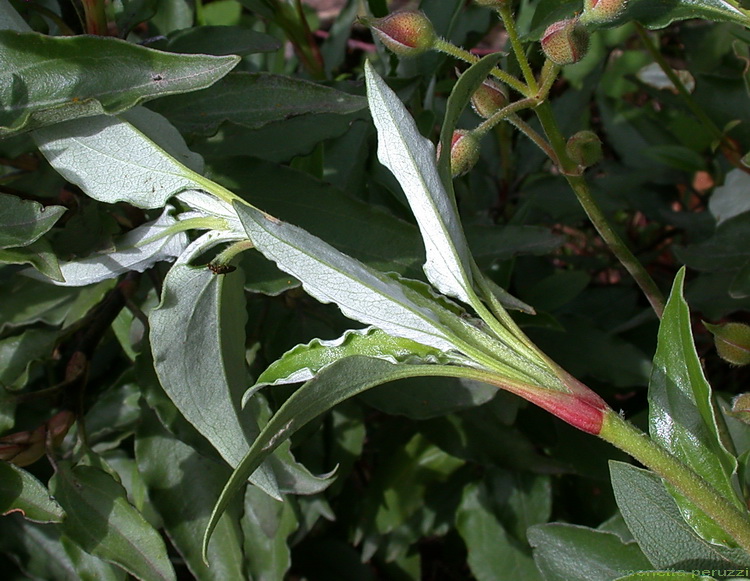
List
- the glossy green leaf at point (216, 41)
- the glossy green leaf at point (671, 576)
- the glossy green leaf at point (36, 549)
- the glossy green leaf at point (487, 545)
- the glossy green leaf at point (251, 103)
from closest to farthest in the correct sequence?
the glossy green leaf at point (671, 576), the glossy green leaf at point (251, 103), the glossy green leaf at point (216, 41), the glossy green leaf at point (36, 549), the glossy green leaf at point (487, 545)

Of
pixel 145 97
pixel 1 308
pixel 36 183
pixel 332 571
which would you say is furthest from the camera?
pixel 332 571

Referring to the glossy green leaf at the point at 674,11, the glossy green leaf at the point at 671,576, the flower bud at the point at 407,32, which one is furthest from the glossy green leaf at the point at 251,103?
the glossy green leaf at the point at 671,576

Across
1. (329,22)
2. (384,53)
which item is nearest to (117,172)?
(384,53)

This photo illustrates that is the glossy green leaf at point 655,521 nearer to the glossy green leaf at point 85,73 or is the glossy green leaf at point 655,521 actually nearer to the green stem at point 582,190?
the green stem at point 582,190

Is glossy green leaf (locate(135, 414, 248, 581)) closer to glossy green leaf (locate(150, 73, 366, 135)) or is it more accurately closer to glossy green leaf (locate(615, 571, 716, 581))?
glossy green leaf (locate(150, 73, 366, 135))

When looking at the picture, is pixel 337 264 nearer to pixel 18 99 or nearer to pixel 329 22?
pixel 18 99

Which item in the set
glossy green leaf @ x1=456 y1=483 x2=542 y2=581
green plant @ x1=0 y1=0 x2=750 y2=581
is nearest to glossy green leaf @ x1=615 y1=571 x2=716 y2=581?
green plant @ x1=0 y1=0 x2=750 y2=581

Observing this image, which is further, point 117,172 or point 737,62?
point 737,62
